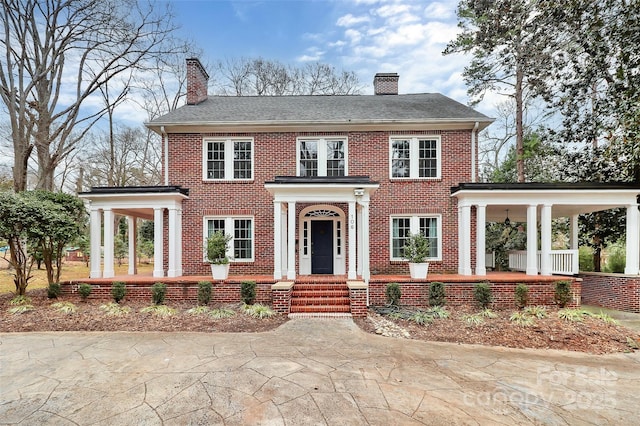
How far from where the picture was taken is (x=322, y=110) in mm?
12242

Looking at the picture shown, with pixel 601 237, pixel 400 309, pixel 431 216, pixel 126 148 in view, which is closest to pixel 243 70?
pixel 126 148

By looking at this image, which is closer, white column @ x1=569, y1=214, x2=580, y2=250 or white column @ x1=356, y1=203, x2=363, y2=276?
white column @ x1=356, y1=203, x2=363, y2=276

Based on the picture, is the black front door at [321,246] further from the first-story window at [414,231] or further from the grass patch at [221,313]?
the grass patch at [221,313]

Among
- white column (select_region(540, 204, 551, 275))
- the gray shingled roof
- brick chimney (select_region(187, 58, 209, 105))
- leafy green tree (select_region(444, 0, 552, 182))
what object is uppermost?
leafy green tree (select_region(444, 0, 552, 182))

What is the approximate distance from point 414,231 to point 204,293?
736 cm

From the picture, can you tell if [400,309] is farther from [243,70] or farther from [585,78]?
[243,70]

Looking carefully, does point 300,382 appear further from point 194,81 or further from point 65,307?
point 194,81

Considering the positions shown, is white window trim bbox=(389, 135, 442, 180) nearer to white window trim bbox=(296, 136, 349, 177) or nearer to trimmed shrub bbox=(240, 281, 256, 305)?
white window trim bbox=(296, 136, 349, 177)

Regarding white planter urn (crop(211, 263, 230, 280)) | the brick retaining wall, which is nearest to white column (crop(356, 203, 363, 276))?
white planter urn (crop(211, 263, 230, 280))

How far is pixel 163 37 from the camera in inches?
564

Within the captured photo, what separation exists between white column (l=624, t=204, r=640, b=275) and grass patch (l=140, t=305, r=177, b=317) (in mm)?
13766

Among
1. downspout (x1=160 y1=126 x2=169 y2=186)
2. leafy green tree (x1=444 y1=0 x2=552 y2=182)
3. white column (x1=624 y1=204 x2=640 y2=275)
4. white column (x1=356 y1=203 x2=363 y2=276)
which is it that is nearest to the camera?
white column (x1=624 y1=204 x2=640 y2=275)

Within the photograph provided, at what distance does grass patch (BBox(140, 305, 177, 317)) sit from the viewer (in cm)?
808

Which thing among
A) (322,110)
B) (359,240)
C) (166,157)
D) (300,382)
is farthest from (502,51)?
(300,382)
